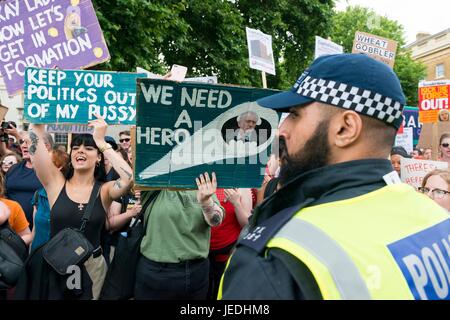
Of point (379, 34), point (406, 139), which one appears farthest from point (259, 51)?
point (379, 34)

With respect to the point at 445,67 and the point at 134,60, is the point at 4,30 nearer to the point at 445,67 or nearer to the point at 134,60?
the point at 134,60

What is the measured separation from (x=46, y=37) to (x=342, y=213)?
171 inches

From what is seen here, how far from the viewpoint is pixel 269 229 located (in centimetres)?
112

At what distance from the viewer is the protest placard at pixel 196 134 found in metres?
2.58

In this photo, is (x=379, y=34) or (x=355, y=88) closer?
(x=355, y=88)

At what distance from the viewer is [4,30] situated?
4723 mm

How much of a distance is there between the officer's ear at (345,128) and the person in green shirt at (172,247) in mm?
2008

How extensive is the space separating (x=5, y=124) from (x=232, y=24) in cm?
1035

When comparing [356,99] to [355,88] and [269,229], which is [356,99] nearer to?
[355,88]

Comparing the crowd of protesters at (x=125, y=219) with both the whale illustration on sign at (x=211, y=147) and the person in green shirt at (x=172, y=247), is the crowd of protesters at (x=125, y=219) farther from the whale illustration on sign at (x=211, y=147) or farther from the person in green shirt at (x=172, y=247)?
the whale illustration on sign at (x=211, y=147)

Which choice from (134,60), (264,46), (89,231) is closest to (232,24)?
(134,60)

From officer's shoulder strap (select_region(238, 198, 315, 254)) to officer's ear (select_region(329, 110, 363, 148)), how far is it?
199 millimetres

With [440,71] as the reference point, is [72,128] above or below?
below
